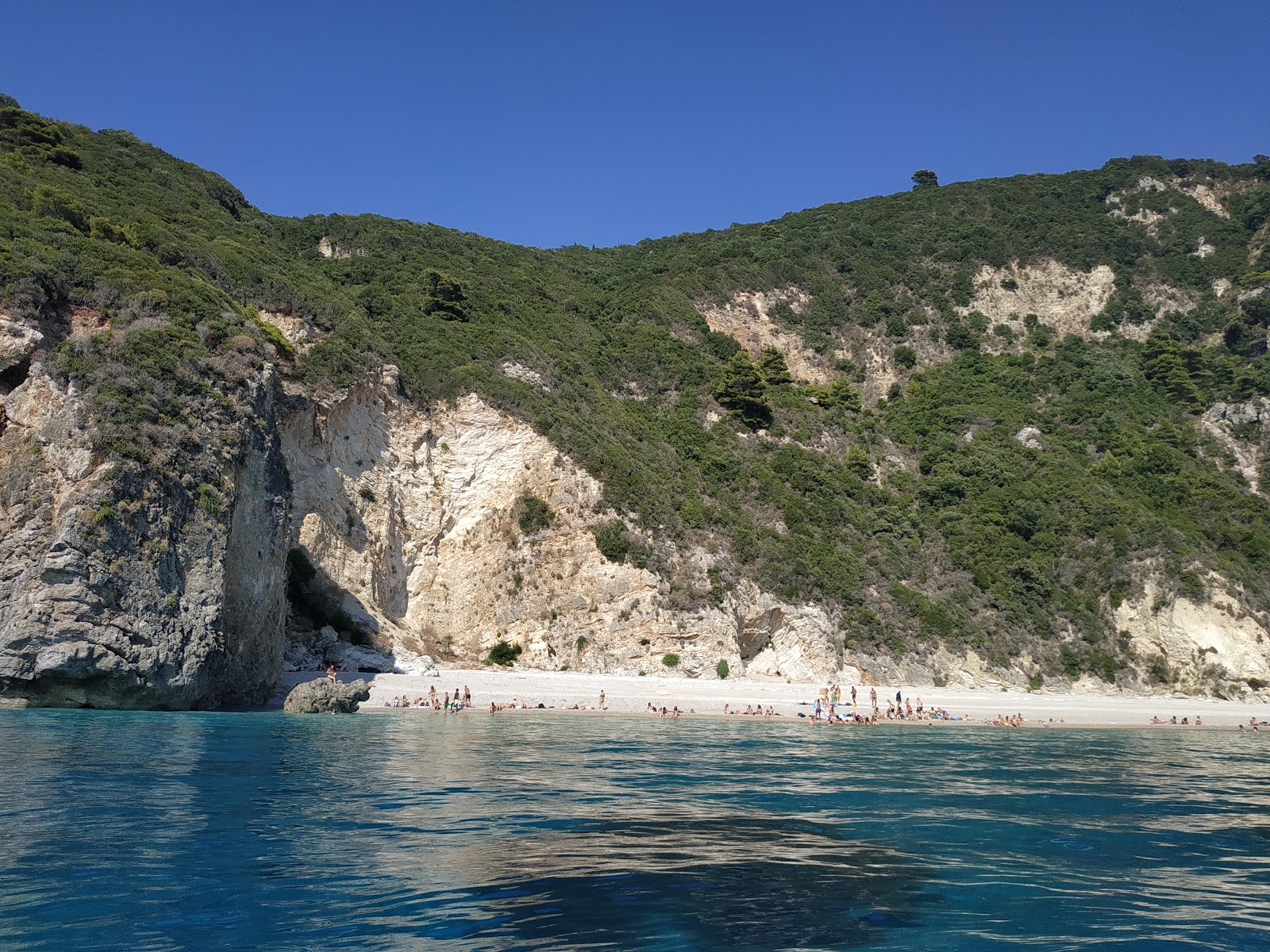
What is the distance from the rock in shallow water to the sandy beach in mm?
1042

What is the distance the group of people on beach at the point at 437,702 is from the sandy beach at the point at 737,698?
0.28m

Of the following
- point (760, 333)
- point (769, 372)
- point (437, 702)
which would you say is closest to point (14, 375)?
point (437, 702)

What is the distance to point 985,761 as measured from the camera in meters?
20.6

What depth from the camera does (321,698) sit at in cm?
2411

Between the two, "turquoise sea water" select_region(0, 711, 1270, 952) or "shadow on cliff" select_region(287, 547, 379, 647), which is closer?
"turquoise sea water" select_region(0, 711, 1270, 952)

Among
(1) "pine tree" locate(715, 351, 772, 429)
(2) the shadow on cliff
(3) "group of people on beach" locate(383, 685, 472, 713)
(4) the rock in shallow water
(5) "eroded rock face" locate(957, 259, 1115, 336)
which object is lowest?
(3) "group of people on beach" locate(383, 685, 472, 713)

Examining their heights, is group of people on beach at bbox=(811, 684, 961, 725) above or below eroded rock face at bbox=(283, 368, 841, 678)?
below

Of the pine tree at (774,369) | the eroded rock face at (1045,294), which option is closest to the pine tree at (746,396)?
the pine tree at (774,369)

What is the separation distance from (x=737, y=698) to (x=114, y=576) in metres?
20.9

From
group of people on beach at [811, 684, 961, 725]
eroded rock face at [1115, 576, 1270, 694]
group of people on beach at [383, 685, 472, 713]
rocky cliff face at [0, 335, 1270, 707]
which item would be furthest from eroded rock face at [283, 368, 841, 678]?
eroded rock face at [1115, 576, 1270, 694]

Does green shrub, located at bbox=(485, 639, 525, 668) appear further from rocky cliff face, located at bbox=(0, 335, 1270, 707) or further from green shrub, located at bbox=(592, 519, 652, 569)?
green shrub, located at bbox=(592, 519, 652, 569)

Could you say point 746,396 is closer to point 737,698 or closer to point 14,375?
point 737,698

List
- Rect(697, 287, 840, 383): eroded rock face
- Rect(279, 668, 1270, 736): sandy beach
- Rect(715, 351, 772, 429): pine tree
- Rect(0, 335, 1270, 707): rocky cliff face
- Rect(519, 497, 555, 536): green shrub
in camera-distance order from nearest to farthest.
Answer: Rect(0, 335, 1270, 707): rocky cliff face, Rect(279, 668, 1270, 736): sandy beach, Rect(519, 497, 555, 536): green shrub, Rect(715, 351, 772, 429): pine tree, Rect(697, 287, 840, 383): eroded rock face

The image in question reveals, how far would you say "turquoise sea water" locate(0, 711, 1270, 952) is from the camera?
7.34 metres
